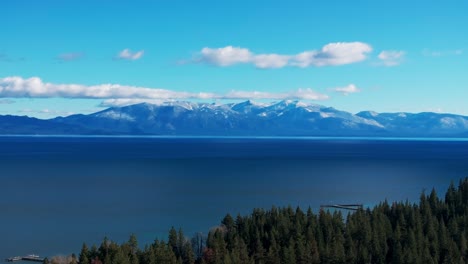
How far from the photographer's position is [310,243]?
62031mm

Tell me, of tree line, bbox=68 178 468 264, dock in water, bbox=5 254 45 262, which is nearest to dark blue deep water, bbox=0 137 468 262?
dock in water, bbox=5 254 45 262

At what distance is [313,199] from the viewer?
117 metres

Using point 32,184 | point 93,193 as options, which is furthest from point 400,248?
point 32,184

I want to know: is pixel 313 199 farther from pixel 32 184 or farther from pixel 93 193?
pixel 32 184

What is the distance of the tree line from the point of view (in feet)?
187

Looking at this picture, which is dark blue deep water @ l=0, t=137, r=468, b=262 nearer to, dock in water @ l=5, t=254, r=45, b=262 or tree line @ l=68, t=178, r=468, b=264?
dock in water @ l=5, t=254, r=45, b=262

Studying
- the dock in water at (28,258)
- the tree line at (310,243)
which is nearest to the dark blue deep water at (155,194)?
the dock in water at (28,258)

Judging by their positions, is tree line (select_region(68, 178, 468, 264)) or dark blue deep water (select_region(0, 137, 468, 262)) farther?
dark blue deep water (select_region(0, 137, 468, 262))

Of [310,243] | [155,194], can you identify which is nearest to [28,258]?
[310,243]

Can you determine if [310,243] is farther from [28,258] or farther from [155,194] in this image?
[155,194]

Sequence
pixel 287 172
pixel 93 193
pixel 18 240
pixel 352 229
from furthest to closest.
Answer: pixel 287 172
pixel 93 193
pixel 18 240
pixel 352 229

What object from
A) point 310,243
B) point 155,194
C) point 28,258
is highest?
point 310,243

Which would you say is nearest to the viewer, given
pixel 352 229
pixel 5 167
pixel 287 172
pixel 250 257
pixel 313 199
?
pixel 250 257

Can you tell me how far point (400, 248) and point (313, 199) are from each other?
5582 centimetres
